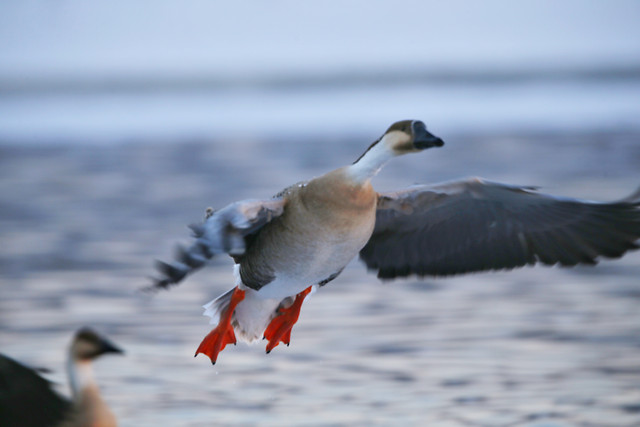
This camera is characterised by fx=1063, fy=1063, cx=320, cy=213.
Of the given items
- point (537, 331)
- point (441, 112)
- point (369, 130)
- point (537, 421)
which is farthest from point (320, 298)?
point (441, 112)

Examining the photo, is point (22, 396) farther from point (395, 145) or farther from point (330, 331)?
point (330, 331)

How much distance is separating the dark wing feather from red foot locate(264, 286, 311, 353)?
1.60 meters

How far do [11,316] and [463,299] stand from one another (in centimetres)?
301

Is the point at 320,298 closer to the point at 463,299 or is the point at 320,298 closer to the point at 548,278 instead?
the point at 463,299

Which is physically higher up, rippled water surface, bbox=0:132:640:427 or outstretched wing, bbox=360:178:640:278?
outstretched wing, bbox=360:178:640:278

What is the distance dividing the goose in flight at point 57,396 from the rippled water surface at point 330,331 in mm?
650

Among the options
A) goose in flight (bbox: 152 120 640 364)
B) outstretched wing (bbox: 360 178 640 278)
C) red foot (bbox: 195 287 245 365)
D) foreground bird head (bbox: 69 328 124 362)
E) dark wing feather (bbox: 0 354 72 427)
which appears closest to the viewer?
dark wing feather (bbox: 0 354 72 427)

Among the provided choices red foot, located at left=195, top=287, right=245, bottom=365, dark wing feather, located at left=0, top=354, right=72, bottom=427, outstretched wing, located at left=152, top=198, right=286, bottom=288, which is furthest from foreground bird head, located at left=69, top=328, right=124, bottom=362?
red foot, located at left=195, top=287, right=245, bottom=365

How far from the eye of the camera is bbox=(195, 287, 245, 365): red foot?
564 cm

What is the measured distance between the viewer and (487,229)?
5598mm

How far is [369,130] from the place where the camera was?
15891 millimetres

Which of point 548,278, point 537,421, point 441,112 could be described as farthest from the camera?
point 441,112

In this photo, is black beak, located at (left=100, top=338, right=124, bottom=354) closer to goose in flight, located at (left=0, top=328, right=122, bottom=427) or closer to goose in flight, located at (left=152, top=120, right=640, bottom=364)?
goose in flight, located at (left=0, top=328, right=122, bottom=427)

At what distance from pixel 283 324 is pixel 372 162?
4.42ft
